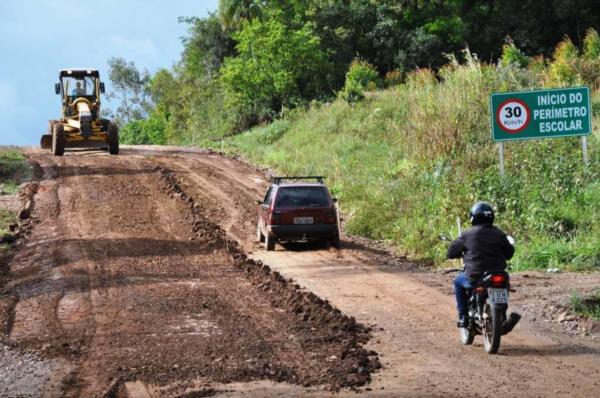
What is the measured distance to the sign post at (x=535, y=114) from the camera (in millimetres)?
21797

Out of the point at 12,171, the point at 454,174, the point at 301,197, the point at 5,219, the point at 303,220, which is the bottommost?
the point at 303,220

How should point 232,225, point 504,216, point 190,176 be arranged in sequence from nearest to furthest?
1. point 504,216
2. point 232,225
3. point 190,176

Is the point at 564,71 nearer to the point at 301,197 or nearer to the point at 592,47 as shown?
the point at 592,47

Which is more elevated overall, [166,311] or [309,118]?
[309,118]

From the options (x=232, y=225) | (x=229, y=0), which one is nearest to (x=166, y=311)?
(x=232, y=225)

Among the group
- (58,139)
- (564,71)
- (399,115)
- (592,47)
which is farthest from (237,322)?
(592,47)

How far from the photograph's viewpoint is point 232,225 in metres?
25.9

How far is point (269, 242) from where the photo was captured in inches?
867

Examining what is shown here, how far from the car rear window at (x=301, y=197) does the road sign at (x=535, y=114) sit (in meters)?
4.32

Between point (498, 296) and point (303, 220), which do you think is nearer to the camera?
point (498, 296)

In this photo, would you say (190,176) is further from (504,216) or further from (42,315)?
(42,315)

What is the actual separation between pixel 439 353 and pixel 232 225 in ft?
50.1

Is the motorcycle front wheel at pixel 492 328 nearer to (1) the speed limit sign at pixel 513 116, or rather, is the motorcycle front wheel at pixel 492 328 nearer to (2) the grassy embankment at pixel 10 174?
(1) the speed limit sign at pixel 513 116

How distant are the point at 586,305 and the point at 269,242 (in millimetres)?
9953
